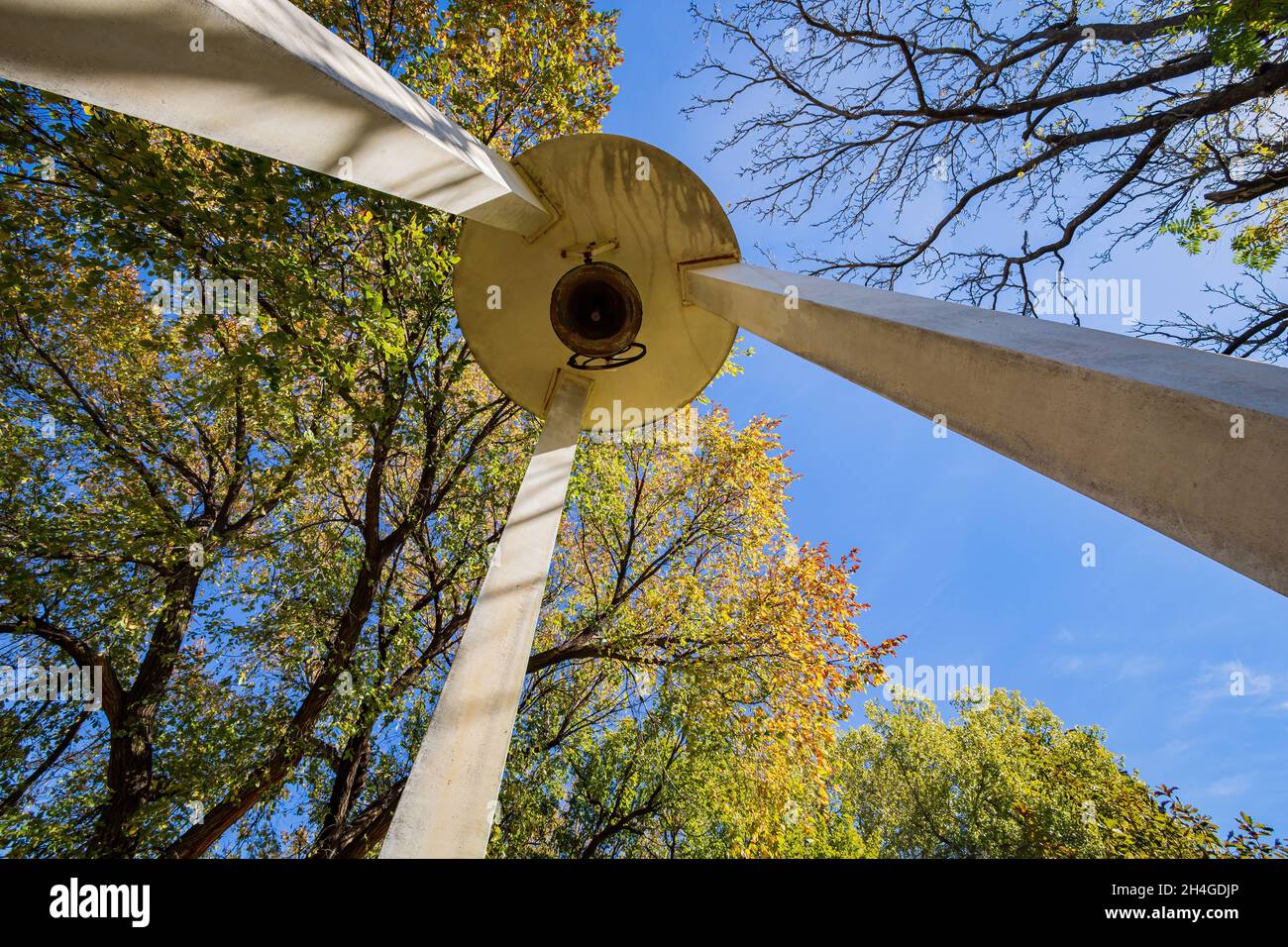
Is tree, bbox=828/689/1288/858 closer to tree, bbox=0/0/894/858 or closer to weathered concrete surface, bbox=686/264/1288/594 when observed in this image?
tree, bbox=0/0/894/858

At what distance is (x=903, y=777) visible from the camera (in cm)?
2466

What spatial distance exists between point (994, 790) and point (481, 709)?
2478cm

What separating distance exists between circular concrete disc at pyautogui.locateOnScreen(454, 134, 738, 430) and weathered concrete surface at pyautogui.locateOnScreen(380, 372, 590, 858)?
6.60 ft

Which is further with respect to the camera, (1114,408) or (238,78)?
(238,78)

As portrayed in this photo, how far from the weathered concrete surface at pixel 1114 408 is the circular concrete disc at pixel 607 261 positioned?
3052mm

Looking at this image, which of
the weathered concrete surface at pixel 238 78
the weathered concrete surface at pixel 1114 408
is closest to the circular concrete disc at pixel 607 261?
the weathered concrete surface at pixel 238 78

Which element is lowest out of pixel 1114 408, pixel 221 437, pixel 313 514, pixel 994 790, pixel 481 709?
pixel 994 790

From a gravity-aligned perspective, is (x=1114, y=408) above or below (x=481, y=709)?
above

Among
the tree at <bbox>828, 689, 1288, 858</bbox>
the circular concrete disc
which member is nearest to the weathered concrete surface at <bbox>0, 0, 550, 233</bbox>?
the circular concrete disc

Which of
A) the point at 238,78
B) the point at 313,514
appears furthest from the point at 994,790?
the point at 238,78

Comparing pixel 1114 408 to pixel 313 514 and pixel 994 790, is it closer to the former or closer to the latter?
pixel 313 514

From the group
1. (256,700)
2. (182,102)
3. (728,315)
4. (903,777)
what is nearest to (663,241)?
(728,315)

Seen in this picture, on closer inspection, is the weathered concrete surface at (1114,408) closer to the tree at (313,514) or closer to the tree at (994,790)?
the tree at (313,514)

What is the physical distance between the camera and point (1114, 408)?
5.82 ft
